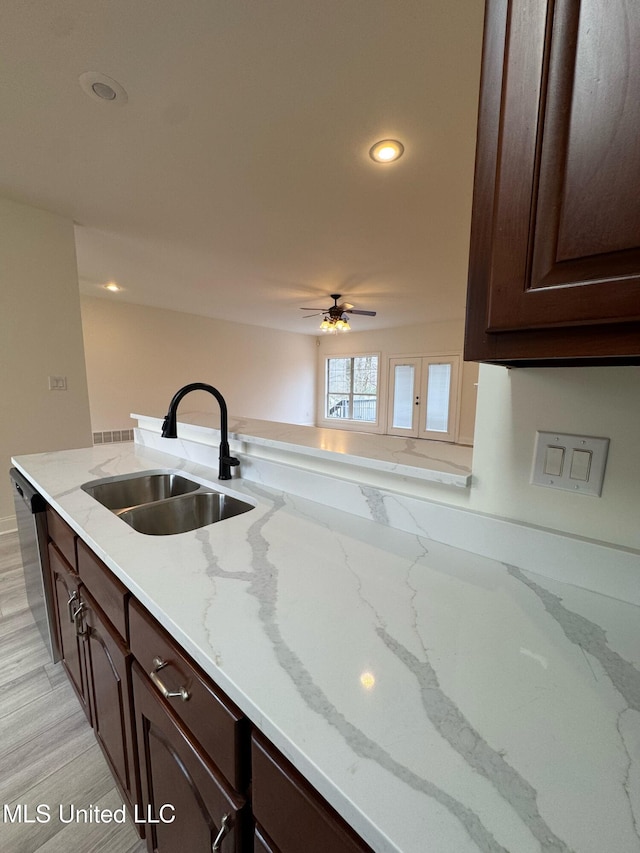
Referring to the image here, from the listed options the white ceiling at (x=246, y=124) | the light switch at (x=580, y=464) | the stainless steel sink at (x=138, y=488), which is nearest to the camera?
the light switch at (x=580, y=464)

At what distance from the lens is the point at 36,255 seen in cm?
257

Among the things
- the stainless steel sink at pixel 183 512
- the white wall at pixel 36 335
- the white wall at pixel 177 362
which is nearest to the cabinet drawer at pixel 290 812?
the stainless steel sink at pixel 183 512

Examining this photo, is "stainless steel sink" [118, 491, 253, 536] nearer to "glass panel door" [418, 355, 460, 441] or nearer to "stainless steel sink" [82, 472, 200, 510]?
"stainless steel sink" [82, 472, 200, 510]

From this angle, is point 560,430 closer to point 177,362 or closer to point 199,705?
point 199,705

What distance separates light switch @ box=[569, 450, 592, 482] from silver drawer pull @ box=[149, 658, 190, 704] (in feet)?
2.86

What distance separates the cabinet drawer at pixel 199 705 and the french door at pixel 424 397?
652 cm

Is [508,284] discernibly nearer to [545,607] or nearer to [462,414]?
[545,607]

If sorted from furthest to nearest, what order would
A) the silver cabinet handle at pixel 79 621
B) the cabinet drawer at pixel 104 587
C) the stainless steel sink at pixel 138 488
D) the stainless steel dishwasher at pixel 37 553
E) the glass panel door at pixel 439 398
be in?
the glass panel door at pixel 439 398
the stainless steel sink at pixel 138 488
the stainless steel dishwasher at pixel 37 553
the silver cabinet handle at pixel 79 621
the cabinet drawer at pixel 104 587

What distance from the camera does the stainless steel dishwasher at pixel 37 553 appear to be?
1.38m

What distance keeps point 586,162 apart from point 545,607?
0.72 metres

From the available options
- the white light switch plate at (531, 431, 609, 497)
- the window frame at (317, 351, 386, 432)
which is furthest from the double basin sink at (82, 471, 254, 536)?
the window frame at (317, 351, 386, 432)

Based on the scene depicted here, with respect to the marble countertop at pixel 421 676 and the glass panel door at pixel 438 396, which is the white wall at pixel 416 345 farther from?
the marble countertop at pixel 421 676

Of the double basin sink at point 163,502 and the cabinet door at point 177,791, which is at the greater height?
the double basin sink at point 163,502

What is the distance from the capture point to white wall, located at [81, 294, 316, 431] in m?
5.07
